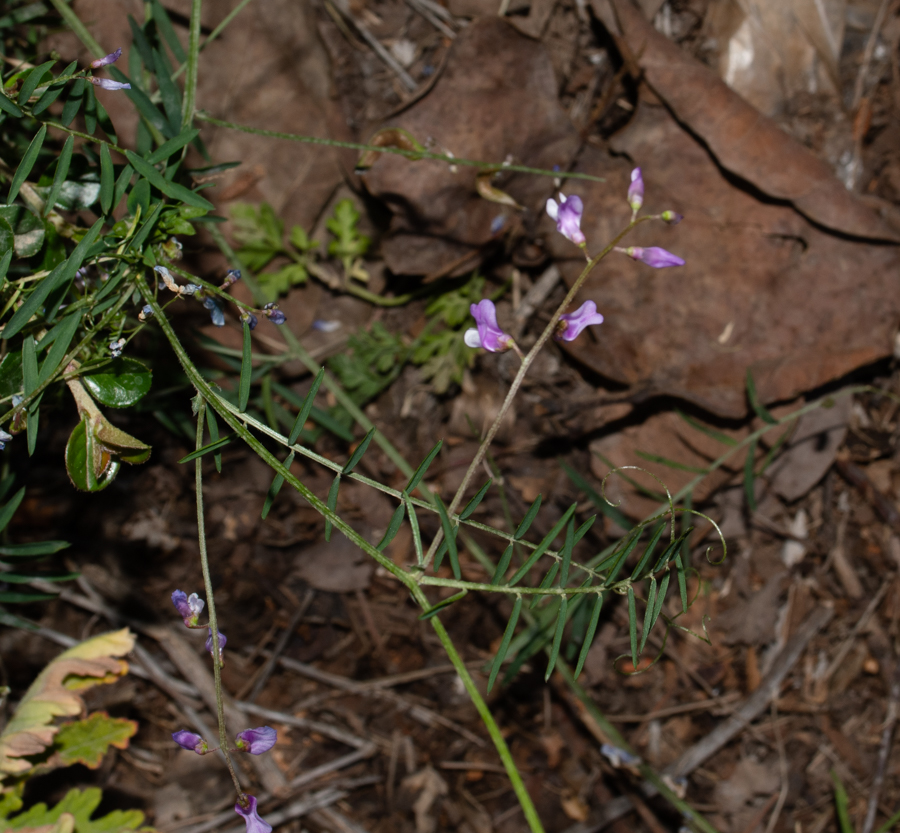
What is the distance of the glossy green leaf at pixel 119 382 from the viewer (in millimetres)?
1771

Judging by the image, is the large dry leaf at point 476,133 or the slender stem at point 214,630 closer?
the slender stem at point 214,630

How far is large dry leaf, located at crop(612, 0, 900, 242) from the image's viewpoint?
2844mm

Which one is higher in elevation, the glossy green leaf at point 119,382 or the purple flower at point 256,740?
the glossy green leaf at point 119,382

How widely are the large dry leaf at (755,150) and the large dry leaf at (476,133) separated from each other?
478 millimetres

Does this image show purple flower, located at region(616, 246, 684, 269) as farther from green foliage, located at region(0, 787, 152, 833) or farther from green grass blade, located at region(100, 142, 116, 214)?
green foliage, located at region(0, 787, 152, 833)

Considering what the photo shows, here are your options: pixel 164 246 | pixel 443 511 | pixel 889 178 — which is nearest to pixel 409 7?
pixel 164 246

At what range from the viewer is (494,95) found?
288 centimetres

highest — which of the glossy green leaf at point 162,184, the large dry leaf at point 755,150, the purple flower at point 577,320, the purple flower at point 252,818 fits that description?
the large dry leaf at point 755,150

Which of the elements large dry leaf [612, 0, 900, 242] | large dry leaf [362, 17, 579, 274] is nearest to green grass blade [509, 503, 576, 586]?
large dry leaf [362, 17, 579, 274]

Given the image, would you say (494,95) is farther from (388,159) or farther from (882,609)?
(882,609)

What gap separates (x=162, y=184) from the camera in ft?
5.58

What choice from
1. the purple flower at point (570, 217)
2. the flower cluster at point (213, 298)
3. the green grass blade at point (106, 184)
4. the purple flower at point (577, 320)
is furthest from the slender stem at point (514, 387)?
the green grass blade at point (106, 184)

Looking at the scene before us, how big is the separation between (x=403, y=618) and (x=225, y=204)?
196 centimetres

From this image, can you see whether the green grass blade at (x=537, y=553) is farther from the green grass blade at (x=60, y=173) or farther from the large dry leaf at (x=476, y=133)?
the large dry leaf at (x=476, y=133)
